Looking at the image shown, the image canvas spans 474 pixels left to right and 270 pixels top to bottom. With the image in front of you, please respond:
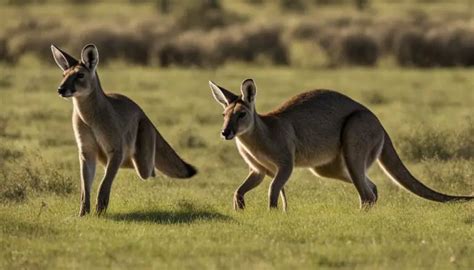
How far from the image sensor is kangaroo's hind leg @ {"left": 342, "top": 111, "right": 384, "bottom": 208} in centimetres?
1152

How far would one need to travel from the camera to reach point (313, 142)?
38.0 ft

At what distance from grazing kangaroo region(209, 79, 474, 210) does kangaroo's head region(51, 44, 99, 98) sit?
4.15 ft

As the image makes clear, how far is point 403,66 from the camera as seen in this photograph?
3528cm

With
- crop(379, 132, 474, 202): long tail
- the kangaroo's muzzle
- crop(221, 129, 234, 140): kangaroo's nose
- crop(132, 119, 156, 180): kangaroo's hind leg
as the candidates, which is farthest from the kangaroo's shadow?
crop(379, 132, 474, 202): long tail

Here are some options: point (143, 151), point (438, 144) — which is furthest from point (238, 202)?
point (438, 144)

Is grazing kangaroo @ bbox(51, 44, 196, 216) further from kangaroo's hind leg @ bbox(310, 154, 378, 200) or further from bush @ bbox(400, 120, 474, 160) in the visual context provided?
bush @ bbox(400, 120, 474, 160)

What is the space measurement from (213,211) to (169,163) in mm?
994

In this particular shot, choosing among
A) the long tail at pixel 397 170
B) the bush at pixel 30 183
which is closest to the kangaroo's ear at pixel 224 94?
the long tail at pixel 397 170

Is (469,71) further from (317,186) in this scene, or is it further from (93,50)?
(93,50)

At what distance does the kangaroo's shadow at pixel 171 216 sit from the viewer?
10711 mm

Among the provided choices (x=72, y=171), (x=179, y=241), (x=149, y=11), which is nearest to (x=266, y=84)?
(x=72, y=171)

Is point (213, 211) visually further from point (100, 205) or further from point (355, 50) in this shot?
point (355, 50)

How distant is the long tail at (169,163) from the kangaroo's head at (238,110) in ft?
3.51

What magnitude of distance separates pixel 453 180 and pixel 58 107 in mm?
11554
